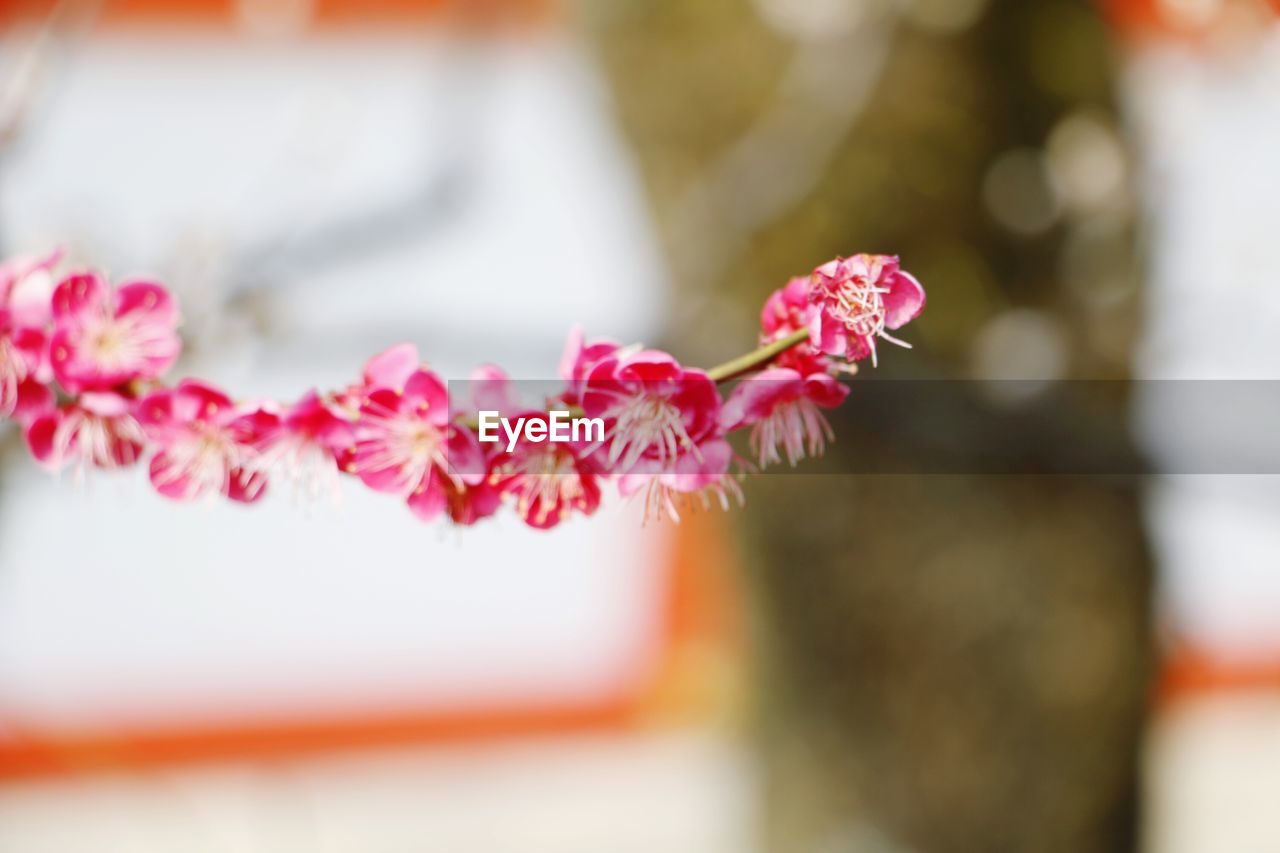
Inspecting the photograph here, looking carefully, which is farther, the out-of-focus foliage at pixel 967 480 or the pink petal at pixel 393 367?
the out-of-focus foliage at pixel 967 480

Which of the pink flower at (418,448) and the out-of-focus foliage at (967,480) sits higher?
the out-of-focus foliage at (967,480)

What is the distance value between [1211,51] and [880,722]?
53 centimetres

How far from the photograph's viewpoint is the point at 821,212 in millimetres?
720

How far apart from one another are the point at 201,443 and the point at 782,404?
4.5 inches

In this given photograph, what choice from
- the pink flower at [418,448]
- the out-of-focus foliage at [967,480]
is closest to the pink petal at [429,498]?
the pink flower at [418,448]

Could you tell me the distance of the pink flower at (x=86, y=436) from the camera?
0.22m

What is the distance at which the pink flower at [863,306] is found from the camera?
17 cm

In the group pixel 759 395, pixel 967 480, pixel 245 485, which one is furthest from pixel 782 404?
pixel 967 480

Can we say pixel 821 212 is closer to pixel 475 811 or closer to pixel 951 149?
pixel 951 149

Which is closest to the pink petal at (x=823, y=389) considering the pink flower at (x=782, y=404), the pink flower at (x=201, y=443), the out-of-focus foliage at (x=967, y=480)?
the pink flower at (x=782, y=404)

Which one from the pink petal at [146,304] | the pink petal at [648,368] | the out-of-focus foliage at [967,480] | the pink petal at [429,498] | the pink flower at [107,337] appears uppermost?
the out-of-focus foliage at [967,480]

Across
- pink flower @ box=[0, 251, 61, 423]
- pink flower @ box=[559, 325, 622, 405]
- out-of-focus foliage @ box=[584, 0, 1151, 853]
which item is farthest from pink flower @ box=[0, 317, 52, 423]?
out-of-focus foliage @ box=[584, 0, 1151, 853]

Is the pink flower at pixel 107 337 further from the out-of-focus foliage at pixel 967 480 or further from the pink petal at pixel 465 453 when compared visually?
the out-of-focus foliage at pixel 967 480

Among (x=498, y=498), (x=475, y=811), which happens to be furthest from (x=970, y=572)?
(x=475, y=811)
